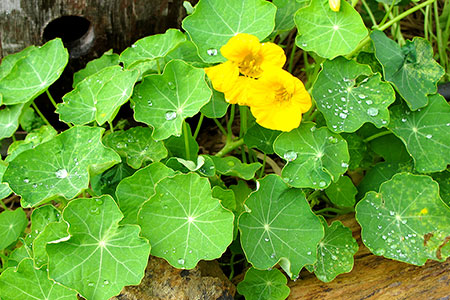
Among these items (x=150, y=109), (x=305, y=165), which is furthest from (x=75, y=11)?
(x=305, y=165)

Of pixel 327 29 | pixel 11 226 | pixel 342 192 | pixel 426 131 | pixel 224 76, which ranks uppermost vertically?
pixel 327 29


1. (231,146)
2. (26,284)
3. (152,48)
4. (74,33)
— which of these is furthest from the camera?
(74,33)

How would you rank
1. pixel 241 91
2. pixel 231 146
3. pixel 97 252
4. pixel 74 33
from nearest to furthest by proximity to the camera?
pixel 97 252 → pixel 241 91 → pixel 231 146 → pixel 74 33

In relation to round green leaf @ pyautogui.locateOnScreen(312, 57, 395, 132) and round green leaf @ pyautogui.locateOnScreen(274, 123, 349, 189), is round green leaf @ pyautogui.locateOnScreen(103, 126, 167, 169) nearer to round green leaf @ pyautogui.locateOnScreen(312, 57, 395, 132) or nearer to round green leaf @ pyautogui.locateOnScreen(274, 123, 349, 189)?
round green leaf @ pyautogui.locateOnScreen(274, 123, 349, 189)

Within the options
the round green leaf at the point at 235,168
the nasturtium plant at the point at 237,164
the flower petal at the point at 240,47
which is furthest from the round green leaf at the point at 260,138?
the flower petal at the point at 240,47

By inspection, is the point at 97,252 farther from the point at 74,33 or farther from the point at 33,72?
the point at 74,33

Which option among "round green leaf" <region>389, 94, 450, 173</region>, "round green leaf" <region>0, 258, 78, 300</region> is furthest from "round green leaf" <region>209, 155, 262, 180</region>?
"round green leaf" <region>0, 258, 78, 300</region>

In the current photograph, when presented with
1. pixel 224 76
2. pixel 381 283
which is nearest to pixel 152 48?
pixel 224 76

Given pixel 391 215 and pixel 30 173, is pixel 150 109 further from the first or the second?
pixel 391 215

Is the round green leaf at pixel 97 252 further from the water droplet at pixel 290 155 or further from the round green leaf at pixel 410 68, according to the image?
the round green leaf at pixel 410 68
